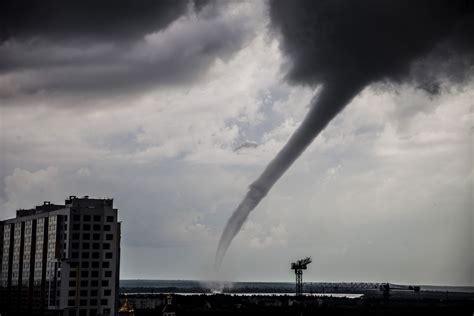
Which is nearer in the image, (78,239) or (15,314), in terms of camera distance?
(78,239)

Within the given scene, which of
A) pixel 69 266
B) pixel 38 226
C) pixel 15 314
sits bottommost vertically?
pixel 15 314

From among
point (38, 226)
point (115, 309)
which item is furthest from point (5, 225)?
→ point (115, 309)

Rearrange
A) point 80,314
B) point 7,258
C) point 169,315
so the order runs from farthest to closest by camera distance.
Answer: point 7,258 → point 80,314 → point 169,315

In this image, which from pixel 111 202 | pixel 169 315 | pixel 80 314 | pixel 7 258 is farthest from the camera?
pixel 7 258

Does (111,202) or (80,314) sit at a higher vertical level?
(111,202)

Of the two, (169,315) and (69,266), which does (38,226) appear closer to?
(69,266)

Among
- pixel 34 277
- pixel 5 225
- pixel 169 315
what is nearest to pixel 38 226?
pixel 34 277
